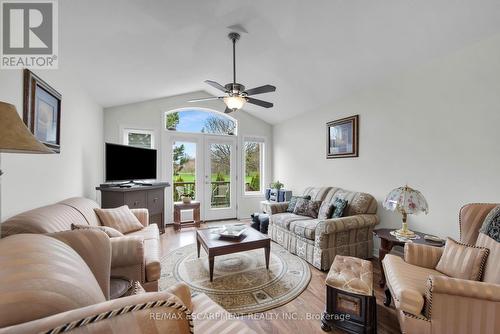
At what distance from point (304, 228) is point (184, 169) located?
122 inches

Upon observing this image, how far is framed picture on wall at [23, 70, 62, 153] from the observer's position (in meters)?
1.86

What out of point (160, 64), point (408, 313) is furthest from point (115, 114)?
point (408, 313)

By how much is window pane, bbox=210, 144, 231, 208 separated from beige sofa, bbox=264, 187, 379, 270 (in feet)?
6.68

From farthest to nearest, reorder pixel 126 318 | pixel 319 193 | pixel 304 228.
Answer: pixel 319 193, pixel 304 228, pixel 126 318

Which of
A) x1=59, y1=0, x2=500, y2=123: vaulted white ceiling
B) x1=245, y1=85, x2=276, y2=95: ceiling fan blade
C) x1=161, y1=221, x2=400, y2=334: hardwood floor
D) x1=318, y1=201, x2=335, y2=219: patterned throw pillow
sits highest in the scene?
x1=59, y1=0, x2=500, y2=123: vaulted white ceiling

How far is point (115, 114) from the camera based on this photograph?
14.3ft

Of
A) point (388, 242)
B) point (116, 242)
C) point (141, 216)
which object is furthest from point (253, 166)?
point (116, 242)

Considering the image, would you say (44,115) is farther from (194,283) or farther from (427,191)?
(427,191)

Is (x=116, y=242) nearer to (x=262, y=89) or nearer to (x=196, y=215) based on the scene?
(x=262, y=89)

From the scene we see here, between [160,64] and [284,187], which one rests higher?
[160,64]

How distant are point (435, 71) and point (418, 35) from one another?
0.57 m

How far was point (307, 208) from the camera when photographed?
12.0 ft

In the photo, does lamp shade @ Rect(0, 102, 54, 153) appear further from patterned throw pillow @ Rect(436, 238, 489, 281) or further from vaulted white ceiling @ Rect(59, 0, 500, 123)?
patterned throw pillow @ Rect(436, 238, 489, 281)

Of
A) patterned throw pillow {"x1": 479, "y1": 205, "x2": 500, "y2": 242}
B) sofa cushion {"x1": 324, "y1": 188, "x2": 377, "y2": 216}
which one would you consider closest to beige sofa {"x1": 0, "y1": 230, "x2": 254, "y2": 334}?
patterned throw pillow {"x1": 479, "y1": 205, "x2": 500, "y2": 242}
